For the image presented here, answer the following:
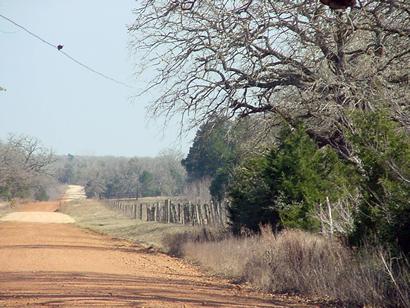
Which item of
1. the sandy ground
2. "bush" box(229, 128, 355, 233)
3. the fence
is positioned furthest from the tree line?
the sandy ground

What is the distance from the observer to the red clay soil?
1341 cm

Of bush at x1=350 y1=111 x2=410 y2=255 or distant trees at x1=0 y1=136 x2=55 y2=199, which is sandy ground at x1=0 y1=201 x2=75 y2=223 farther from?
bush at x1=350 y1=111 x2=410 y2=255

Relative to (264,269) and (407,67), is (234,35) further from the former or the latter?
(264,269)

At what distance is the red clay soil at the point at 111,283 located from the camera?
13414 millimetres

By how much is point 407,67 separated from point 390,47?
85 centimetres

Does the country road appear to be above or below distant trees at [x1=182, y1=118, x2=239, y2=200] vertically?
below

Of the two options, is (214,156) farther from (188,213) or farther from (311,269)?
(311,269)

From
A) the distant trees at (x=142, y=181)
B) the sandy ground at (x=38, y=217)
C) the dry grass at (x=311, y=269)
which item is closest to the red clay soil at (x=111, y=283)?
the dry grass at (x=311, y=269)

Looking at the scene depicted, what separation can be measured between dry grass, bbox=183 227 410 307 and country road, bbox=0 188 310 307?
683 mm

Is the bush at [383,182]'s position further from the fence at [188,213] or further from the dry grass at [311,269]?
the fence at [188,213]

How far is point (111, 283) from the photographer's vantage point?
16594mm

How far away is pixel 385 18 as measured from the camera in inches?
723

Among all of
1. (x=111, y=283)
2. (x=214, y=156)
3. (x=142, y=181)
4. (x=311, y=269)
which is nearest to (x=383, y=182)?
(x=311, y=269)

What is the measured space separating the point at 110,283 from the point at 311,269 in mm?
4312
